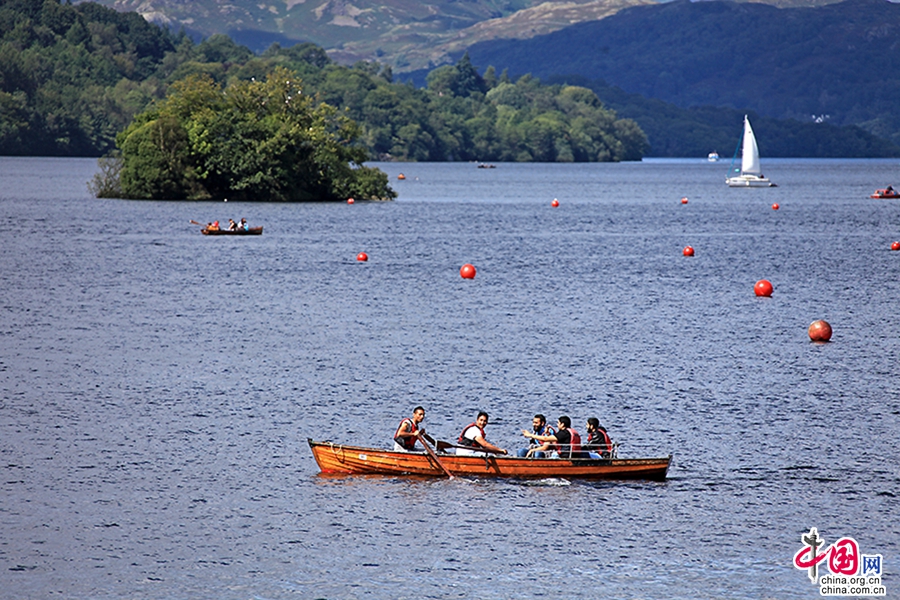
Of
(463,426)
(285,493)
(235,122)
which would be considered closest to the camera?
(285,493)

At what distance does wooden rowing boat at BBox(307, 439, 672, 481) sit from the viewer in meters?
35.8

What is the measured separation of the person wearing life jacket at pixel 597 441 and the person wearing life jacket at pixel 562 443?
0.33 m

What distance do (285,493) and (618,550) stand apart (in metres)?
9.85

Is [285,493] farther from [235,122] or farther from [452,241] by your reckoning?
[235,122]

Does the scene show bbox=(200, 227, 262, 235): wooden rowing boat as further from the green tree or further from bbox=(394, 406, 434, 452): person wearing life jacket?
bbox=(394, 406, 434, 452): person wearing life jacket

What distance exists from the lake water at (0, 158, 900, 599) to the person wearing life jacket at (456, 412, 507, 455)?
110 centimetres

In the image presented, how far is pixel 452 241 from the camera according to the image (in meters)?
116

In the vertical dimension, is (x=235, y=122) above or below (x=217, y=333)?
above

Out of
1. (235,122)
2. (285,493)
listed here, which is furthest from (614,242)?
(285,493)

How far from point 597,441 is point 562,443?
1122mm

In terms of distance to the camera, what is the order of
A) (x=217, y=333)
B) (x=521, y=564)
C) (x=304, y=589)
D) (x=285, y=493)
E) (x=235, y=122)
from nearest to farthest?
(x=304, y=589)
(x=521, y=564)
(x=285, y=493)
(x=217, y=333)
(x=235, y=122)

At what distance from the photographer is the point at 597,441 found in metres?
36.4

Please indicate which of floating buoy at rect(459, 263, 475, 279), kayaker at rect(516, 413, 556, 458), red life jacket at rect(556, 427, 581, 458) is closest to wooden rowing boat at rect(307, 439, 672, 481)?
red life jacket at rect(556, 427, 581, 458)

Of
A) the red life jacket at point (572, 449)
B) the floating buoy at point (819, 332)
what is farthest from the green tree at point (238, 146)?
the red life jacket at point (572, 449)
